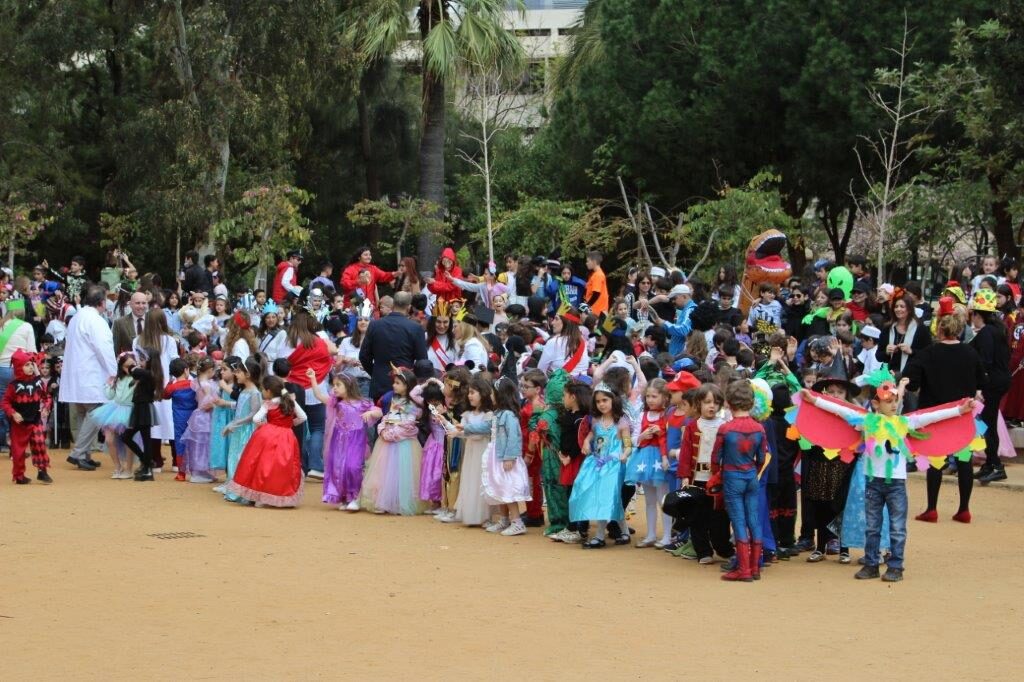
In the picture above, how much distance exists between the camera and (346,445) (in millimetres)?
13203

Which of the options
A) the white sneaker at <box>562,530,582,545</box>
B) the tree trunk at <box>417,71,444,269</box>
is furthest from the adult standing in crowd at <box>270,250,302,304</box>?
the white sneaker at <box>562,530,582,545</box>

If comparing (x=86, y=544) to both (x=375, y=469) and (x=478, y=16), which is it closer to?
(x=375, y=469)

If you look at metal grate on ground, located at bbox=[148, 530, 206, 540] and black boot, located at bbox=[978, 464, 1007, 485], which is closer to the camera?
metal grate on ground, located at bbox=[148, 530, 206, 540]

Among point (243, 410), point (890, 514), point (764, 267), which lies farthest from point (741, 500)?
point (764, 267)

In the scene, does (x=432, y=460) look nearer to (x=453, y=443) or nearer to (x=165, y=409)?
(x=453, y=443)

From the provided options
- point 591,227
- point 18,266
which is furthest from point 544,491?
point 18,266

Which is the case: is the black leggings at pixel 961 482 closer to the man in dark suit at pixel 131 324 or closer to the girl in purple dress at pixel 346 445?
the girl in purple dress at pixel 346 445

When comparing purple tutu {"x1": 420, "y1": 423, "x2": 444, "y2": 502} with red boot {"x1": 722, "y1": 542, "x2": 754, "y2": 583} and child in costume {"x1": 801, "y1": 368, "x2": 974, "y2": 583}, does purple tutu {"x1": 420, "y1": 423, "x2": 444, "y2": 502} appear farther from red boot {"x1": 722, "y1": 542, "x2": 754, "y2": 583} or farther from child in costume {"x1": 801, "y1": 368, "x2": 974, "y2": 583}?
child in costume {"x1": 801, "y1": 368, "x2": 974, "y2": 583}

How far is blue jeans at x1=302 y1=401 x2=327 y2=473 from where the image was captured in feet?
48.9

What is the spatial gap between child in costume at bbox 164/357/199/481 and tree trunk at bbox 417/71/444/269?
12.8 m

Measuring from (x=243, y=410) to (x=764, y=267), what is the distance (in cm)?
816

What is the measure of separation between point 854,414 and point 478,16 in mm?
18130

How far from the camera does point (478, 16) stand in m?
26.5

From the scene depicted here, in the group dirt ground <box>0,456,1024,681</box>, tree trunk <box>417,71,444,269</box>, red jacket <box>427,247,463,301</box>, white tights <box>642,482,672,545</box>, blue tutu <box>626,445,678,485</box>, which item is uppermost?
tree trunk <box>417,71,444,269</box>
